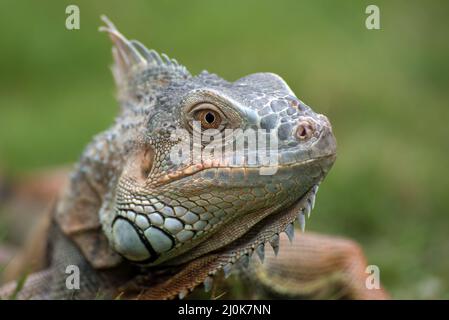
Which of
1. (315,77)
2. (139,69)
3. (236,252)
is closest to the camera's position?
(236,252)

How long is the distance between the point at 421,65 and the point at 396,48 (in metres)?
0.69

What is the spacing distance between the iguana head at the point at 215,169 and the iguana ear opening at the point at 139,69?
0.88 ft

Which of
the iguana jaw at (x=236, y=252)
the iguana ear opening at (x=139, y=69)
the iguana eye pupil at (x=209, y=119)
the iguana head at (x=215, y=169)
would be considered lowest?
the iguana jaw at (x=236, y=252)

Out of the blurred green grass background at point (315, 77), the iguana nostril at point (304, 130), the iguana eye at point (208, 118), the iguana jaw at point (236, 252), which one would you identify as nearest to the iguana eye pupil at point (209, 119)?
the iguana eye at point (208, 118)

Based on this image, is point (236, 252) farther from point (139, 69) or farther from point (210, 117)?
point (139, 69)

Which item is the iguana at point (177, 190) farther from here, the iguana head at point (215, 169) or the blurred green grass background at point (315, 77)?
the blurred green grass background at point (315, 77)

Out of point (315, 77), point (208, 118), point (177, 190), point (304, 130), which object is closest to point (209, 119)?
point (208, 118)

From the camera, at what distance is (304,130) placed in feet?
13.3

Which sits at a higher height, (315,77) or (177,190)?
(315,77)

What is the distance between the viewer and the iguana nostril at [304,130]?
13.3ft

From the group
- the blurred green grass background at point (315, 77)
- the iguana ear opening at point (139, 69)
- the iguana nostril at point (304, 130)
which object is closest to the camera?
the iguana nostril at point (304, 130)

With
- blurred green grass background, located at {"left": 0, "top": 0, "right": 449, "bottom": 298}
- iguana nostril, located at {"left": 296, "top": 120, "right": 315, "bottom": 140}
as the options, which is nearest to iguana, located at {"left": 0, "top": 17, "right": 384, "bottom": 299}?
iguana nostril, located at {"left": 296, "top": 120, "right": 315, "bottom": 140}

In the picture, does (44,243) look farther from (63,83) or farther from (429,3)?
(429,3)

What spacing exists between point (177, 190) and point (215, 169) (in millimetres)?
258
